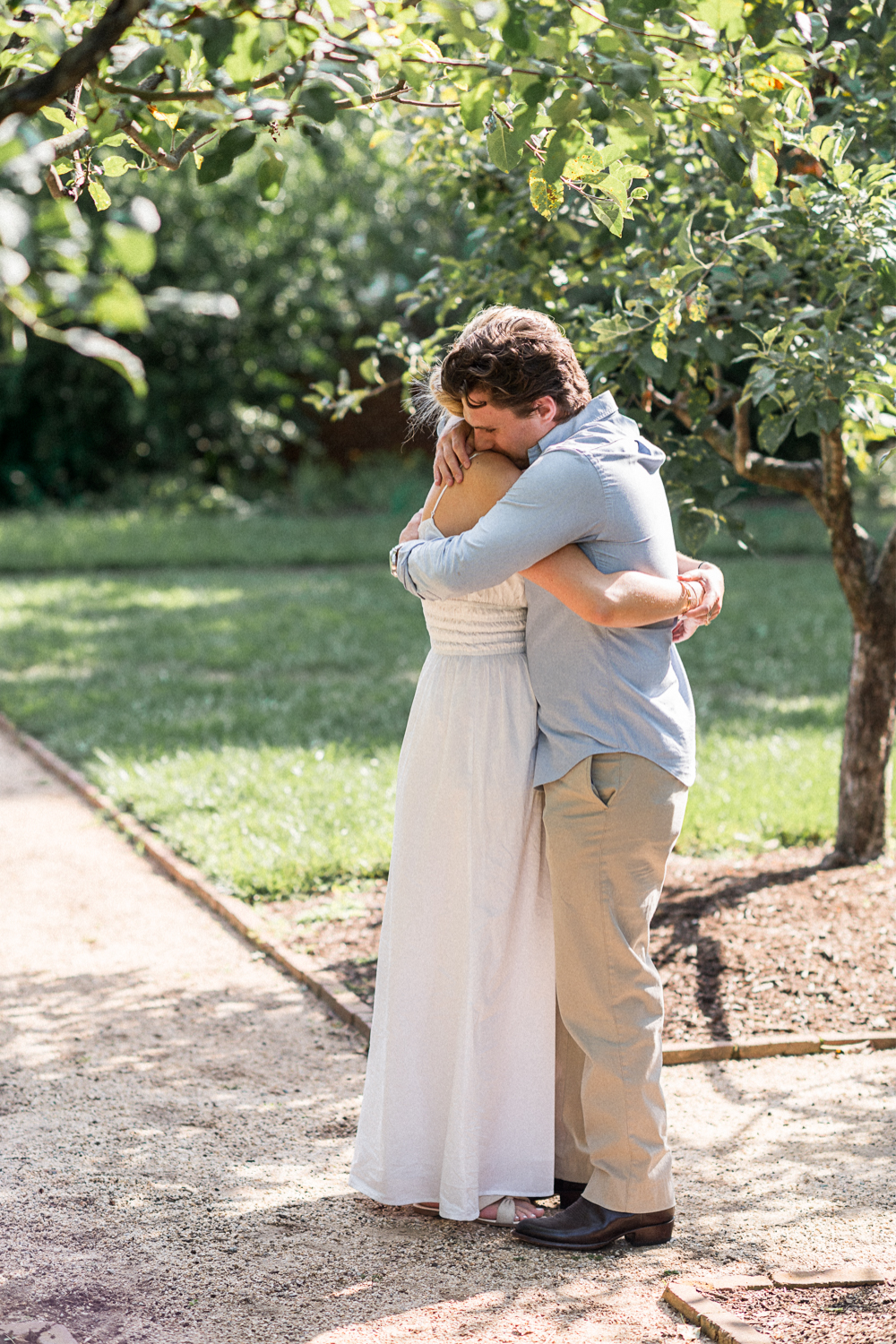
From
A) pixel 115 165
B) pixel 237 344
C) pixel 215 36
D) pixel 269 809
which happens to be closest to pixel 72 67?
pixel 215 36

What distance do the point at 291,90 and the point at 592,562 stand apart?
3.65 ft

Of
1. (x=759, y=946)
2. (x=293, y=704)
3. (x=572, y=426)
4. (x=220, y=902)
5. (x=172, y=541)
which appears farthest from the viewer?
(x=172, y=541)

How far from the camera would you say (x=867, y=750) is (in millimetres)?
5449

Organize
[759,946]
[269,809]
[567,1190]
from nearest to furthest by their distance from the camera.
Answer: [567,1190], [759,946], [269,809]

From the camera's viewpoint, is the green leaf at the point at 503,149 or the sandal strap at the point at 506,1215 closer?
the green leaf at the point at 503,149

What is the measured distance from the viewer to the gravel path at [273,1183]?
290 centimetres

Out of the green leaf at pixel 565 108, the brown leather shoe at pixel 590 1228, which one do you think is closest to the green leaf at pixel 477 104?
the green leaf at pixel 565 108

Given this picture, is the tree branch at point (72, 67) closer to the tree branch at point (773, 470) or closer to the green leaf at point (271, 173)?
the green leaf at point (271, 173)

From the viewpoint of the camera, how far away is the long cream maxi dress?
3.12 meters

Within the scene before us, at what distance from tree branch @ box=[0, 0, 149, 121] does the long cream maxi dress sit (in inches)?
52.7

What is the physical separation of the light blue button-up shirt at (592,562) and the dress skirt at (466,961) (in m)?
0.13

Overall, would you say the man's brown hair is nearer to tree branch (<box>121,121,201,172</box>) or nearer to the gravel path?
tree branch (<box>121,121,201,172</box>)

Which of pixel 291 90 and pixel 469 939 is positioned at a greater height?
pixel 291 90

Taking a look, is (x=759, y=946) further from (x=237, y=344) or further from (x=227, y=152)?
(x=237, y=344)
